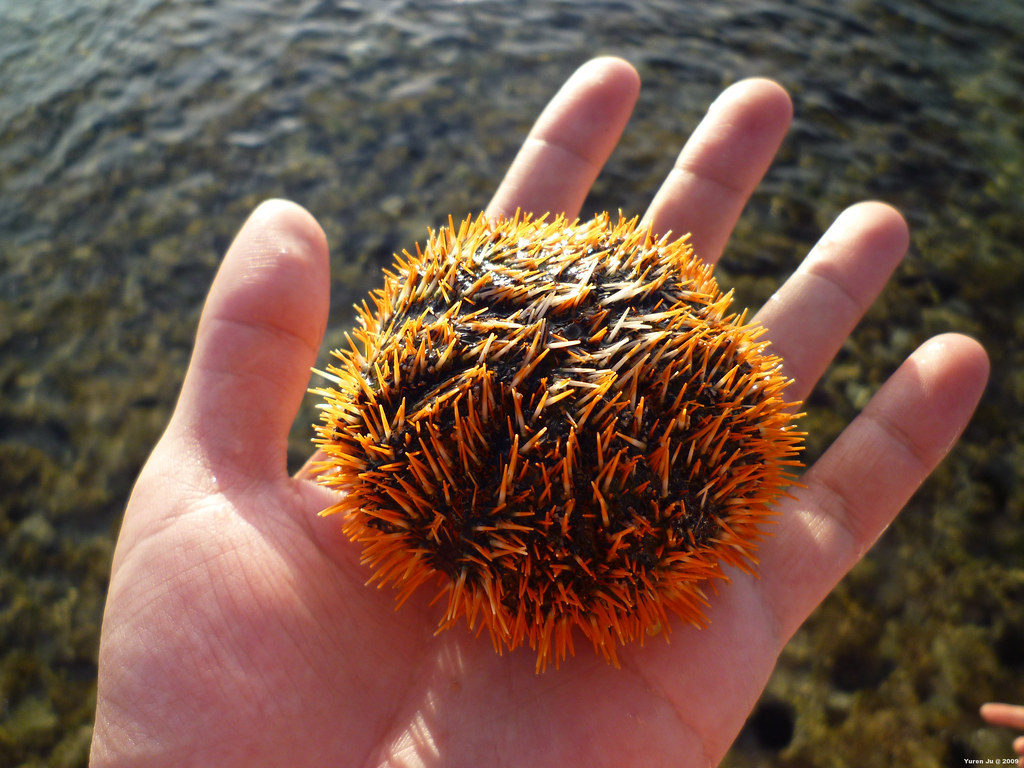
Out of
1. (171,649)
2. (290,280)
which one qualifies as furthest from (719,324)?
(171,649)

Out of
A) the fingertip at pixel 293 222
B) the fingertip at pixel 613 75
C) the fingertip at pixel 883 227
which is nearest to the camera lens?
the fingertip at pixel 293 222

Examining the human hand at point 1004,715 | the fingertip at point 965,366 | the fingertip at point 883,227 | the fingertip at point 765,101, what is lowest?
the human hand at point 1004,715

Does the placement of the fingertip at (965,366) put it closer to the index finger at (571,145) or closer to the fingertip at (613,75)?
the index finger at (571,145)

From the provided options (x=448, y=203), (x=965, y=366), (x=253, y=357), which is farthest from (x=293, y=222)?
(x=965, y=366)

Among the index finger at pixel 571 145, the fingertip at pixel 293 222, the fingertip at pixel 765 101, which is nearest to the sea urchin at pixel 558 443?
the fingertip at pixel 293 222

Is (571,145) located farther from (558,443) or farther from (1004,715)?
(1004,715)

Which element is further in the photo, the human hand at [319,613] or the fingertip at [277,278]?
the fingertip at [277,278]

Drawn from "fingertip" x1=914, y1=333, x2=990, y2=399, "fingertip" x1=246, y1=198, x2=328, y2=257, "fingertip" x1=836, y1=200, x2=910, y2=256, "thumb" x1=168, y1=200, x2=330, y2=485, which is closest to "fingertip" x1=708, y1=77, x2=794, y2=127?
"fingertip" x1=836, y1=200, x2=910, y2=256
